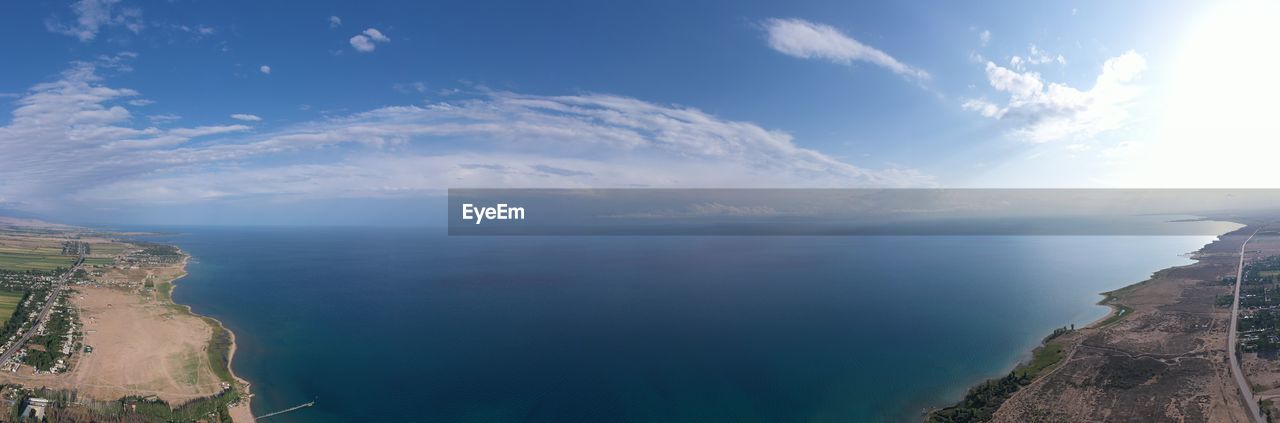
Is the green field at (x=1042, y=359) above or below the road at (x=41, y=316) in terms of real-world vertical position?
below

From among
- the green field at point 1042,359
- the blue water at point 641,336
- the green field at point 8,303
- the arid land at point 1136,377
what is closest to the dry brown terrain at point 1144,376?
the arid land at point 1136,377

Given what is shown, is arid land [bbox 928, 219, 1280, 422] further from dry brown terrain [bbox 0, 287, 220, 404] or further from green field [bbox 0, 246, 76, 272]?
green field [bbox 0, 246, 76, 272]

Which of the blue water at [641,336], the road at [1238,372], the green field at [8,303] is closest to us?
the road at [1238,372]

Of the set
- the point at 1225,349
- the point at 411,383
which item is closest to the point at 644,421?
the point at 411,383

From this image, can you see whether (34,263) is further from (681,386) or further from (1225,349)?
(1225,349)

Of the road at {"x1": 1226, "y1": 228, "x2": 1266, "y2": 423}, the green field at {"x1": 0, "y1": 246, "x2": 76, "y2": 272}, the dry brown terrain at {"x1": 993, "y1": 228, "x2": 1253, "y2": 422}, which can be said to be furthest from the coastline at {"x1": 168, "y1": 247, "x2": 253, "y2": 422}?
the road at {"x1": 1226, "y1": 228, "x2": 1266, "y2": 423}

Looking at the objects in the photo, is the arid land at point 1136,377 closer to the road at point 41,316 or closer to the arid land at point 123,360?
the arid land at point 123,360
